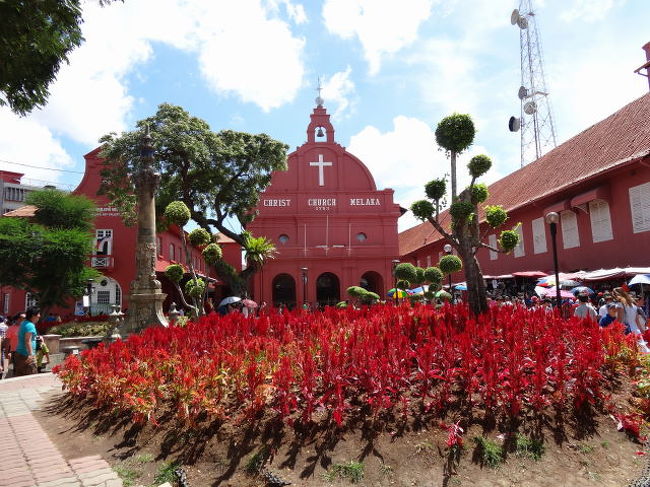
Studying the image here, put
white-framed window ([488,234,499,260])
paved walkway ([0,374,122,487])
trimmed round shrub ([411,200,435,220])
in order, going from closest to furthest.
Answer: paved walkway ([0,374,122,487])
trimmed round shrub ([411,200,435,220])
white-framed window ([488,234,499,260])

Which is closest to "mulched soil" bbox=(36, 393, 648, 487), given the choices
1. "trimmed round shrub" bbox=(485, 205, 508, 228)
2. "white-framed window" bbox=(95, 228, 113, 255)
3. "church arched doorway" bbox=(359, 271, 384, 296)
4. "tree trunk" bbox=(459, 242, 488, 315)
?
"tree trunk" bbox=(459, 242, 488, 315)

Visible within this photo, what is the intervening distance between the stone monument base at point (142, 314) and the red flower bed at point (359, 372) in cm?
376

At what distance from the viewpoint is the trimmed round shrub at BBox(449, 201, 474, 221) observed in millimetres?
7758

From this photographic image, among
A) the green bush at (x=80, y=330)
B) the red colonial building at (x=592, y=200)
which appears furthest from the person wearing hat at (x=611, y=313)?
the green bush at (x=80, y=330)

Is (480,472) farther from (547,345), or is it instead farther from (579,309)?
(579,309)

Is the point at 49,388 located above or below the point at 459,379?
below

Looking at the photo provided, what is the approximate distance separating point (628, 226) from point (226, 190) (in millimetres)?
17422

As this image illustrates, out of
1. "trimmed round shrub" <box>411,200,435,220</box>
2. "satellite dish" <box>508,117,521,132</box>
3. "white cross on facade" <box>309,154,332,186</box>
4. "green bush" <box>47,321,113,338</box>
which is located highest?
"satellite dish" <box>508,117,521,132</box>

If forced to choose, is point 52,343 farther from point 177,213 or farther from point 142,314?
point 177,213

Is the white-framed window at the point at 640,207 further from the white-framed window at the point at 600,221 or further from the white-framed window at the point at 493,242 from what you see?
the white-framed window at the point at 493,242

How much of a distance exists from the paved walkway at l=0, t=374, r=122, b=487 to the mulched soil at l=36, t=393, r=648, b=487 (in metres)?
0.13

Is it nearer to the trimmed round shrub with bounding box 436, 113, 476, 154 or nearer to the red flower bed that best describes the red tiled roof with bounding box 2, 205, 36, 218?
the red flower bed

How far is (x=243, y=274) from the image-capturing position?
2305 centimetres

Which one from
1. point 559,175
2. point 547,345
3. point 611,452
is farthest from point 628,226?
point 611,452
